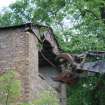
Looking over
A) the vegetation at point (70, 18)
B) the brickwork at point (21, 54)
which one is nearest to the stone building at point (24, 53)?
the brickwork at point (21, 54)

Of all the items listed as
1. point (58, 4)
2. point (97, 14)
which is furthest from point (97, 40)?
point (58, 4)

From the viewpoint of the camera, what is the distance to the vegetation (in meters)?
19.5

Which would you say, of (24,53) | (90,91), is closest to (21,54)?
(24,53)

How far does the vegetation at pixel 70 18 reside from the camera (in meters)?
19.5

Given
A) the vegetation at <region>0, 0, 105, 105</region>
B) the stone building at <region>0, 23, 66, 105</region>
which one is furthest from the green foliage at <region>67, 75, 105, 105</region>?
the vegetation at <region>0, 0, 105, 105</region>

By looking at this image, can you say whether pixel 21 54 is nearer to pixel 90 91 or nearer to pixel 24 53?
pixel 24 53

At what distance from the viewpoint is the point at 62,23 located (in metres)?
22.7

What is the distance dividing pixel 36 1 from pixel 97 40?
22.9 ft

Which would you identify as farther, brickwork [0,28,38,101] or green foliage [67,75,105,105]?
brickwork [0,28,38,101]

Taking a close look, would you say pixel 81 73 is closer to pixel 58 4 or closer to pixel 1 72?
pixel 1 72

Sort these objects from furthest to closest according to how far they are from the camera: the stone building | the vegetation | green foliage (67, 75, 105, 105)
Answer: the vegetation, the stone building, green foliage (67, 75, 105, 105)

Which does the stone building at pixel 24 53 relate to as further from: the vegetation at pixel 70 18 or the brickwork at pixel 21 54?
the vegetation at pixel 70 18

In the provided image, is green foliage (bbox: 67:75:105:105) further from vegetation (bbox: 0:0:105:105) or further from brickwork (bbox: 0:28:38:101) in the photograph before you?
vegetation (bbox: 0:0:105:105)

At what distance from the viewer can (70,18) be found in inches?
864
